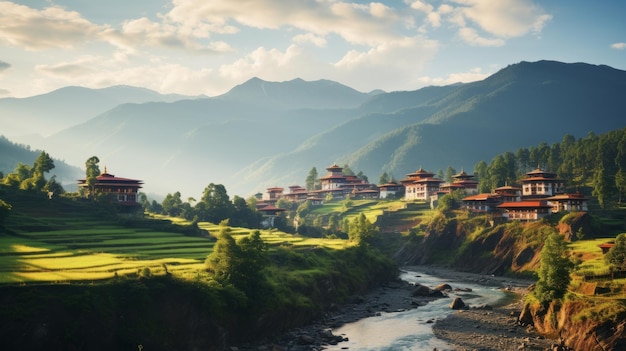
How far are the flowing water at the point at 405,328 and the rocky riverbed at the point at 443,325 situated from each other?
4.40 feet

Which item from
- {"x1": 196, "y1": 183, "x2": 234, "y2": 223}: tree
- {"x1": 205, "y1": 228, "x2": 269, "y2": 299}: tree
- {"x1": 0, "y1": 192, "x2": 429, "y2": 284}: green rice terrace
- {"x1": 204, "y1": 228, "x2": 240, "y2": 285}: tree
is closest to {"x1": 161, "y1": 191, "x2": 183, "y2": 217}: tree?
{"x1": 196, "y1": 183, "x2": 234, "y2": 223}: tree

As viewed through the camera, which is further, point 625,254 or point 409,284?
point 409,284

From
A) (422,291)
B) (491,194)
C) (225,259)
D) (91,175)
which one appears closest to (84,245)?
(225,259)

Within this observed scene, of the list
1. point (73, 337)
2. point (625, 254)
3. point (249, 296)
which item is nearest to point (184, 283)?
point (249, 296)

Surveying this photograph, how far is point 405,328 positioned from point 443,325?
5000mm

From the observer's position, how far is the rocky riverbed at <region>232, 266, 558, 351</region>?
189 ft

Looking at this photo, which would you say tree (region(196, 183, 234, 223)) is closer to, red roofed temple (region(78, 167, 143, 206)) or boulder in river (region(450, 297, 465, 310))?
red roofed temple (region(78, 167, 143, 206))

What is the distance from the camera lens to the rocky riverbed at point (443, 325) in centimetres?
5759

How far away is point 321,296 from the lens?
2948 inches

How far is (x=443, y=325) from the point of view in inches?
2643

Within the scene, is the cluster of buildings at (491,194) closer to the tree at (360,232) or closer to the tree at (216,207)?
the tree at (216,207)

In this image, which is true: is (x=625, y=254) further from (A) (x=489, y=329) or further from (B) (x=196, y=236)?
(B) (x=196, y=236)

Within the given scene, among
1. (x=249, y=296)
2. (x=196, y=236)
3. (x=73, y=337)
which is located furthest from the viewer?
(x=196, y=236)

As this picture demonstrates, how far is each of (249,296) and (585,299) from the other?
37.8 metres
